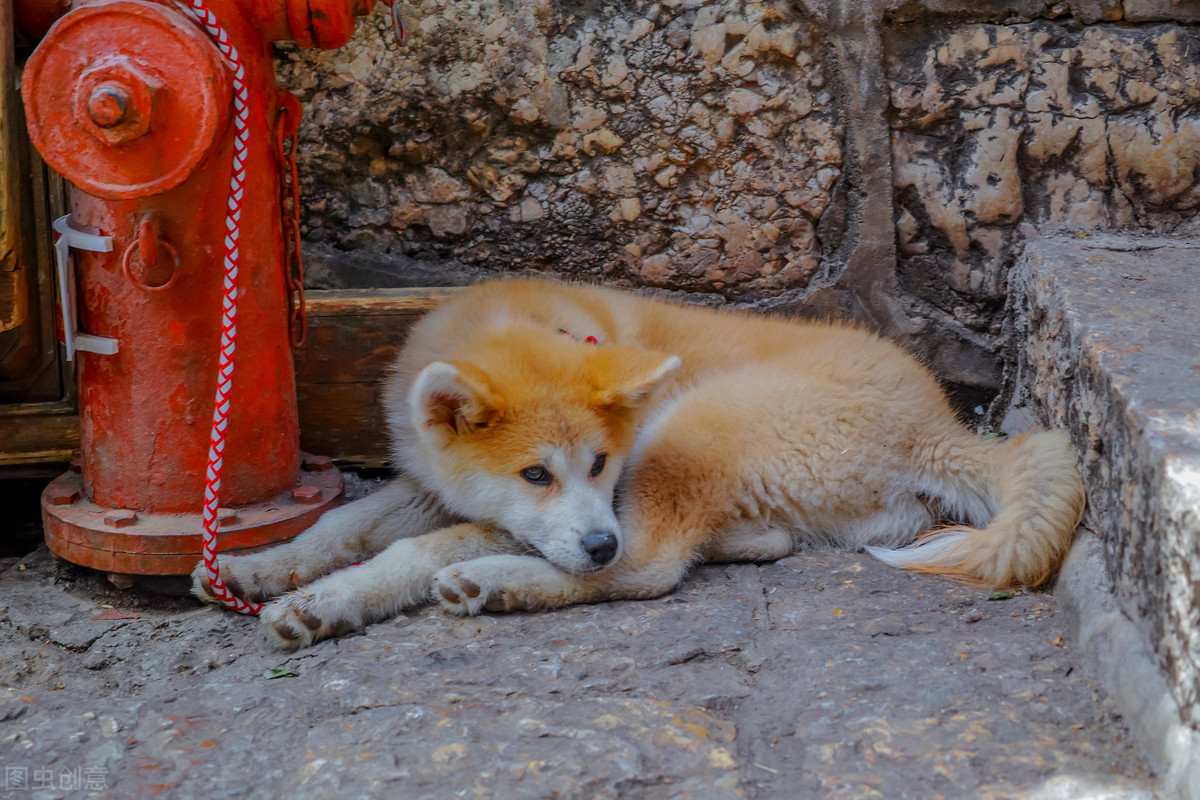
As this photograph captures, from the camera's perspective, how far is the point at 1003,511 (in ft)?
8.55

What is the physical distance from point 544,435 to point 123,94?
134cm

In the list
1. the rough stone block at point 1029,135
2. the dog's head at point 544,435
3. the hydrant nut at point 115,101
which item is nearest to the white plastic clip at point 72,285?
the hydrant nut at point 115,101

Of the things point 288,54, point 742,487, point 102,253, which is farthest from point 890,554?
point 288,54

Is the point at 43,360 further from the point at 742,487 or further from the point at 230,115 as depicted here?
the point at 742,487

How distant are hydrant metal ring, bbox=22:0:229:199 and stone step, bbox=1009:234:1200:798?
2164 millimetres

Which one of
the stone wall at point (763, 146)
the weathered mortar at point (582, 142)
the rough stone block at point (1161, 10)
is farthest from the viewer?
the weathered mortar at point (582, 142)

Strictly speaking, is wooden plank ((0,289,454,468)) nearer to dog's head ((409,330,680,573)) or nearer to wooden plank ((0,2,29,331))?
dog's head ((409,330,680,573))

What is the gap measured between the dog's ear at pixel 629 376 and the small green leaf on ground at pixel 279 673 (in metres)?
1.08

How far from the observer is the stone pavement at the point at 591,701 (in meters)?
1.81

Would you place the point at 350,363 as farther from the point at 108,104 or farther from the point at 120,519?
the point at 108,104

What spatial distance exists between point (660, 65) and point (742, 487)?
61.0 inches

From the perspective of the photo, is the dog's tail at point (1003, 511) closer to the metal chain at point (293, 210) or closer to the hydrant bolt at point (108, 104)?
the metal chain at point (293, 210)

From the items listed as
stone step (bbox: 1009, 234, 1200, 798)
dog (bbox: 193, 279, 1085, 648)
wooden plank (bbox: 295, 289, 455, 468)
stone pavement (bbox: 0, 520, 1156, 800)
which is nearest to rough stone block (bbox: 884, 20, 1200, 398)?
stone step (bbox: 1009, 234, 1200, 798)

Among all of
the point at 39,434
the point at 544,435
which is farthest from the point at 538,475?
the point at 39,434
